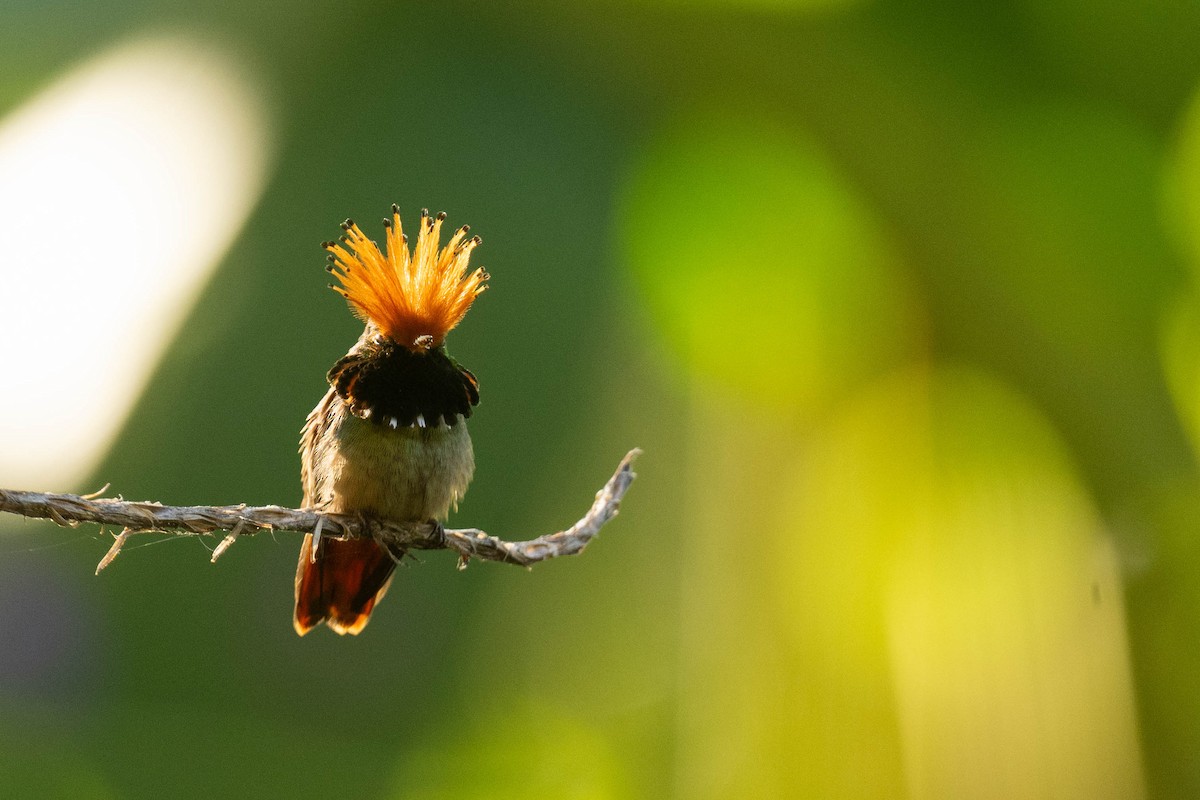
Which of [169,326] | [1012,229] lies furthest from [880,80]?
[169,326]

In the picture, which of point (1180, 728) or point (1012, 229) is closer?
point (1180, 728)

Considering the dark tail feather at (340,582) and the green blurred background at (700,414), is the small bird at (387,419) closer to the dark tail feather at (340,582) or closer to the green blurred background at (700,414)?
the dark tail feather at (340,582)

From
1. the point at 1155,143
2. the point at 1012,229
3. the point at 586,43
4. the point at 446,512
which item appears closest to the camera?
the point at 446,512

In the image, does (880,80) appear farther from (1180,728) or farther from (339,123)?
(1180,728)

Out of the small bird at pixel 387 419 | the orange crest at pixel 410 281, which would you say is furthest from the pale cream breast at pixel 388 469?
the orange crest at pixel 410 281

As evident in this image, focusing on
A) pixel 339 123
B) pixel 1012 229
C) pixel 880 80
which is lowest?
pixel 1012 229

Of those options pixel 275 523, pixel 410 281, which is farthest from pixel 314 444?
pixel 275 523

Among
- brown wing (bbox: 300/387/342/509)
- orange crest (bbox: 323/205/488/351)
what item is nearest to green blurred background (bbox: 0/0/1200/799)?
brown wing (bbox: 300/387/342/509)

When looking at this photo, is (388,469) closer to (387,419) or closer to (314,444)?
(387,419)

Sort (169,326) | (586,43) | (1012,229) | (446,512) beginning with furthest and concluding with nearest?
(586,43), (1012,229), (169,326), (446,512)
